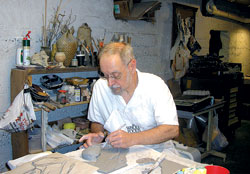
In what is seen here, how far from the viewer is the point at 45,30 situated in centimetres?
265

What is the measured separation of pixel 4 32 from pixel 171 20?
270cm

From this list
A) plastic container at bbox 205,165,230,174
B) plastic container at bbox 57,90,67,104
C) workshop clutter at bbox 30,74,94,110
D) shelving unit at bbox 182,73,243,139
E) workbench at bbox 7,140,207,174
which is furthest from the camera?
shelving unit at bbox 182,73,243,139

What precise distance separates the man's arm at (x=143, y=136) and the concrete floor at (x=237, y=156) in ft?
6.75

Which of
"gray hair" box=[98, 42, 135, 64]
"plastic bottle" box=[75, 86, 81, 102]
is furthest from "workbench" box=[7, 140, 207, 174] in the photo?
"plastic bottle" box=[75, 86, 81, 102]

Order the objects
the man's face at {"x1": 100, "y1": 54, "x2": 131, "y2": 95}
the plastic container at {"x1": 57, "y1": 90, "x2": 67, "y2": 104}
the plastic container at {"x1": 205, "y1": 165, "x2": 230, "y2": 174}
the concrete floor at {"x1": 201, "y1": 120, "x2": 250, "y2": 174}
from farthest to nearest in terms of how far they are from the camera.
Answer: the concrete floor at {"x1": 201, "y1": 120, "x2": 250, "y2": 174} → the plastic container at {"x1": 57, "y1": 90, "x2": 67, "y2": 104} → the man's face at {"x1": 100, "y1": 54, "x2": 131, "y2": 95} → the plastic container at {"x1": 205, "y1": 165, "x2": 230, "y2": 174}

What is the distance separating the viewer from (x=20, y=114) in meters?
2.21

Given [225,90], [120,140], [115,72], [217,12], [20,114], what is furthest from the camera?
[217,12]

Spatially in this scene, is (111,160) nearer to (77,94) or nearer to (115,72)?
(115,72)

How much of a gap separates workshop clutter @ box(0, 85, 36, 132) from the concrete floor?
245 cm

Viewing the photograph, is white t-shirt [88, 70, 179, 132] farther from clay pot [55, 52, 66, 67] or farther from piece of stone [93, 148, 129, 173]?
clay pot [55, 52, 66, 67]

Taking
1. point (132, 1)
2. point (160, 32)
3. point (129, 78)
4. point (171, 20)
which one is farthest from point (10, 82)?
point (171, 20)

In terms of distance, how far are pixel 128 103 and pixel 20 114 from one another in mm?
962

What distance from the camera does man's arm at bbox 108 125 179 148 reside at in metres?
1.47

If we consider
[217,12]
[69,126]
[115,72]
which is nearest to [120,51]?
[115,72]
